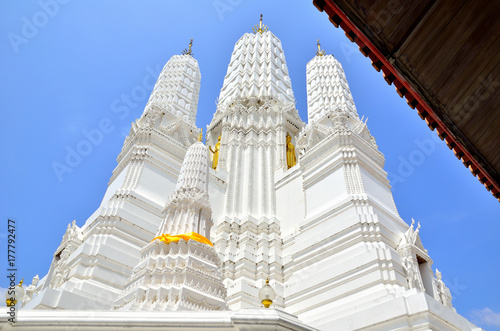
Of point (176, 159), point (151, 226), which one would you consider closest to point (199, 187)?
point (151, 226)

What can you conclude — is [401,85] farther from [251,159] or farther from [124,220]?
[251,159]

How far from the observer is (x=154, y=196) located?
15445 millimetres

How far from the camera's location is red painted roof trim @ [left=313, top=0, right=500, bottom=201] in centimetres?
372

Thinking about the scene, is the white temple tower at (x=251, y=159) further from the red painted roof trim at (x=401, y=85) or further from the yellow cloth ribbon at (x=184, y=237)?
the red painted roof trim at (x=401, y=85)

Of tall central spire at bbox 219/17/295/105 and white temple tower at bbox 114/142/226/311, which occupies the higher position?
tall central spire at bbox 219/17/295/105

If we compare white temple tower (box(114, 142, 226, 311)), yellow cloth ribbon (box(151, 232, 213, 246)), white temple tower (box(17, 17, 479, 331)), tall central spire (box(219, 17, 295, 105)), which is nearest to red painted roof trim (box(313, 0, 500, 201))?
white temple tower (box(17, 17, 479, 331))

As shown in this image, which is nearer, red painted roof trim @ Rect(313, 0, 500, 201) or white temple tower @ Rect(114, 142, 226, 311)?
red painted roof trim @ Rect(313, 0, 500, 201)

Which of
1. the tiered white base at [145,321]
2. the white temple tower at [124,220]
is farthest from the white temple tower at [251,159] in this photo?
the tiered white base at [145,321]

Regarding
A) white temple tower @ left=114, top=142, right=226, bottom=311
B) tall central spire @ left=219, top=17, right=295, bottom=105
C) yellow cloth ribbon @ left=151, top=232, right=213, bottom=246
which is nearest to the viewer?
white temple tower @ left=114, top=142, right=226, bottom=311

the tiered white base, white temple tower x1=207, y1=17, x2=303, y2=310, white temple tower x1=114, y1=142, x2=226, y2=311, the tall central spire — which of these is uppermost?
the tall central spire

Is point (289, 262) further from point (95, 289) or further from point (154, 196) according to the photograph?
point (95, 289)

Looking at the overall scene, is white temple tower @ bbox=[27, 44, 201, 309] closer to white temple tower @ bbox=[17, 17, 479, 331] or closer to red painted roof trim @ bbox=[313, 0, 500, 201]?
white temple tower @ bbox=[17, 17, 479, 331]

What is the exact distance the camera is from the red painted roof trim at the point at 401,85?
372 centimetres

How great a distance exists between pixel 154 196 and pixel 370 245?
8.86m
